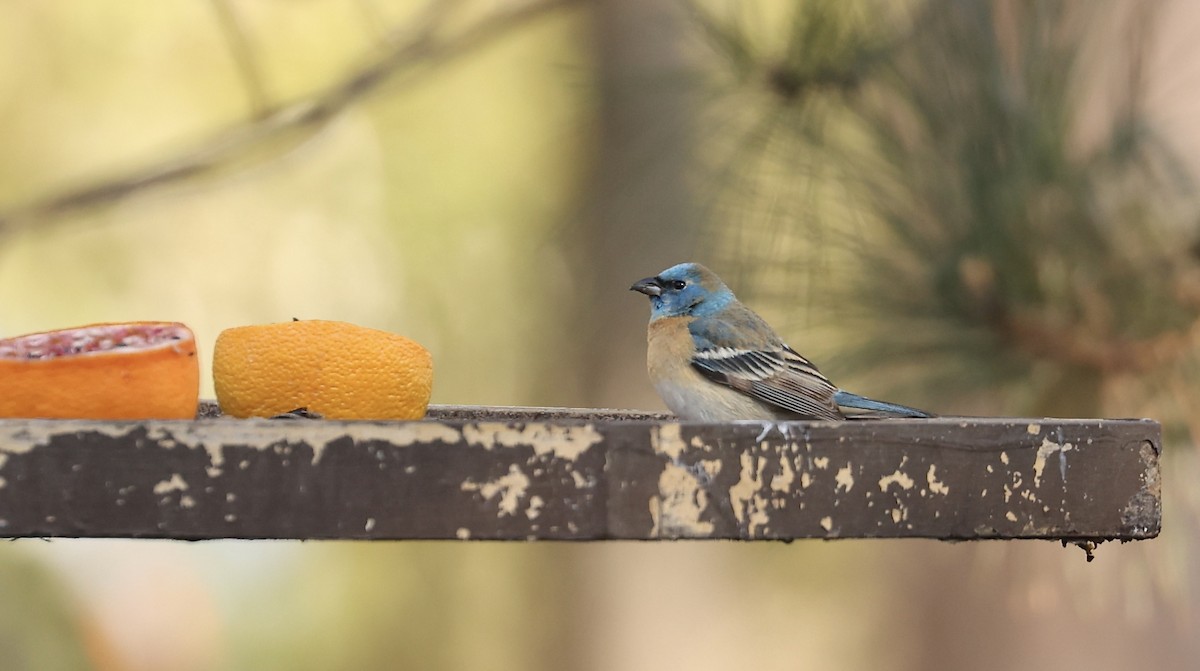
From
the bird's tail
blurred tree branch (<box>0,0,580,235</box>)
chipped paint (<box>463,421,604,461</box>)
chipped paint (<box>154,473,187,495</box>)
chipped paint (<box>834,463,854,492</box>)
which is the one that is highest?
blurred tree branch (<box>0,0,580,235</box>)

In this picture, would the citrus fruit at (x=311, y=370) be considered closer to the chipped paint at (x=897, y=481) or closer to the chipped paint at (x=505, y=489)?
the chipped paint at (x=505, y=489)

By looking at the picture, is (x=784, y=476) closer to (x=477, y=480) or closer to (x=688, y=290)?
(x=477, y=480)

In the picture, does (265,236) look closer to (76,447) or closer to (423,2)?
(423,2)

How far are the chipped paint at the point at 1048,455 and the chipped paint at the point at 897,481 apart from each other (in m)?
0.17

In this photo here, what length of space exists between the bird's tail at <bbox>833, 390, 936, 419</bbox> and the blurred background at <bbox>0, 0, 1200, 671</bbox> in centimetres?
11

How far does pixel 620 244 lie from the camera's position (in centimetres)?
478

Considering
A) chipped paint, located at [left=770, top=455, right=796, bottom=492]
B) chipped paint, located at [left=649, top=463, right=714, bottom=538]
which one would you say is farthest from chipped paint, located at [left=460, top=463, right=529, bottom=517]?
chipped paint, located at [left=770, top=455, right=796, bottom=492]

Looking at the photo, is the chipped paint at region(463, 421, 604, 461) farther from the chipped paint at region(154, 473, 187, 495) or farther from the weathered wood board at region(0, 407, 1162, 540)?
the chipped paint at region(154, 473, 187, 495)

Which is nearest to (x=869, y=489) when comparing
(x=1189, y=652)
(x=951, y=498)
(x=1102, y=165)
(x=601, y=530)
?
(x=951, y=498)

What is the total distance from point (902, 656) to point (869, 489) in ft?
11.3

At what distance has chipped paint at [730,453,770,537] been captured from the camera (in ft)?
5.16

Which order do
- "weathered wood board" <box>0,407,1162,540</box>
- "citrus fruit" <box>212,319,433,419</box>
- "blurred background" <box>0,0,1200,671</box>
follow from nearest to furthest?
"weathered wood board" <box>0,407,1162,540</box>
"citrus fruit" <box>212,319,433,419</box>
"blurred background" <box>0,0,1200,671</box>

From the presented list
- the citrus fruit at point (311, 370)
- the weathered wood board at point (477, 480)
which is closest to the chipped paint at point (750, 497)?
the weathered wood board at point (477, 480)

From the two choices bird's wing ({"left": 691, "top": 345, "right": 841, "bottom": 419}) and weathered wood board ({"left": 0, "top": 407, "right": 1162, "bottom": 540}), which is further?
bird's wing ({"left": 691, "top": 345, "right": 841, "bottom": 419})
